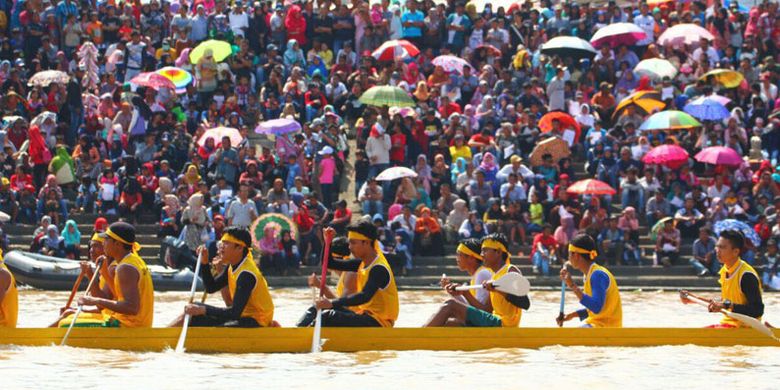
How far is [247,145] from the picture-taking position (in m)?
26.3

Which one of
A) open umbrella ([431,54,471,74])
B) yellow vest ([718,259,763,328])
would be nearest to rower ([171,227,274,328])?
yellow vest ([718,259,763,328])

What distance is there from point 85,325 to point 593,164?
572 inches

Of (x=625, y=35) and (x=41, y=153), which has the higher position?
(x=625, y=35)

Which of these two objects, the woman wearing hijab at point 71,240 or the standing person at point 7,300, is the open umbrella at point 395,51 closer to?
the woman wearing hijab at point 71,240

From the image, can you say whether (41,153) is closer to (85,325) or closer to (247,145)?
(247,145)

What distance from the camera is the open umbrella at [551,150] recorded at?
85.4 ft

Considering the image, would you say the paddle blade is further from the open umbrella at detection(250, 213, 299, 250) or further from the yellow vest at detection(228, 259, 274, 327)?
the open umbrella at detection(250, 213, 299, 250)

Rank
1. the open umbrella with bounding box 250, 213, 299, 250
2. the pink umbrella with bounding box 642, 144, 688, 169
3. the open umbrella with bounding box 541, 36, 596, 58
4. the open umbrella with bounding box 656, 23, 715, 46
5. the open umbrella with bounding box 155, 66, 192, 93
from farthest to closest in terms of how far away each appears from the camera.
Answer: the open umbrella with bounding box 656, 23, 715, 46
the open umbrella with bounding box 541, 36, 596, 58
the open umbrella with bounding box 155, 66, 192, 93
the pink umbrella with bounding box 642, 144, 688, 169
the open umbrella with bounding box 250, 213, 299, 250

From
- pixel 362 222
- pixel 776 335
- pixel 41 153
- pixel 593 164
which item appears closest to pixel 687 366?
pixel 776 335

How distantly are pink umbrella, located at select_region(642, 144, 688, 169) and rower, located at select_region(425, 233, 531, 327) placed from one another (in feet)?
40.0

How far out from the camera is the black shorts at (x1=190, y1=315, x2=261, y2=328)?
13.4m

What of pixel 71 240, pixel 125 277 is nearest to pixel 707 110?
pixel 71 240

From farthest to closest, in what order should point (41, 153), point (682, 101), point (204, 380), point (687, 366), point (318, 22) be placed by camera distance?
1. point (318, 22)
2. point (682, 101)
3. point (41, 153)
4. point (687, 366)
5. point (204, 380)

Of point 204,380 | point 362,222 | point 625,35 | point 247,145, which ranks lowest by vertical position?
point 204,380
